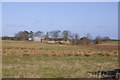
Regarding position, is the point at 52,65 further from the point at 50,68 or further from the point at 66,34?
the point at 66,34

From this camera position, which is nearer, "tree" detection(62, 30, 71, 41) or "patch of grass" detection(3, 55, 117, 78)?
"patch of grass" detection(3, 55, 117, 78)

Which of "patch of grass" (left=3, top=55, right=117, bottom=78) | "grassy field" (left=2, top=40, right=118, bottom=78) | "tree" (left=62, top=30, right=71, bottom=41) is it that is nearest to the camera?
"patch of grass" (left=3, top=55, right=117, bottom=78)

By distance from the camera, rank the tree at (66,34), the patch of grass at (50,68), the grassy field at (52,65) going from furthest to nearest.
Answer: the tree at (66,34), the grassy field at (52,65), the patch of grass at (50,68)

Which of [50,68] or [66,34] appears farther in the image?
[66,34]

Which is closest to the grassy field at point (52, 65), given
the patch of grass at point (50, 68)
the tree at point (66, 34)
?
the patch of grass at point (50, 68)

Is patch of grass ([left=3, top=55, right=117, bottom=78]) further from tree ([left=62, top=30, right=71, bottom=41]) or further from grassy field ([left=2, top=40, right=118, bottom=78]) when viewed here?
tree ([left=62, top=30, right=71, bottom=41])

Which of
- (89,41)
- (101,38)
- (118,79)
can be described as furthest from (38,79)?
(101,38)

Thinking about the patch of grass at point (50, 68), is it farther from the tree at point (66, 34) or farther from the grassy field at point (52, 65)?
the tree at point (66, 34)

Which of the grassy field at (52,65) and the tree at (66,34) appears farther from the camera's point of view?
the tree at (66,34)

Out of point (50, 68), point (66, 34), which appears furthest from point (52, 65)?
point (66, 34)

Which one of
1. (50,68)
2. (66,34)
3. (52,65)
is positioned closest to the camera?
(50,68)

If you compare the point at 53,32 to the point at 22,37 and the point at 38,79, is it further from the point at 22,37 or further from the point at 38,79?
the point at 38,79

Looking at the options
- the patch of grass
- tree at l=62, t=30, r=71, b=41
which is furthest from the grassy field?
tree at l=62, t=30, r=71, b=41

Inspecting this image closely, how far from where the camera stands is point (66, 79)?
9656 mm
